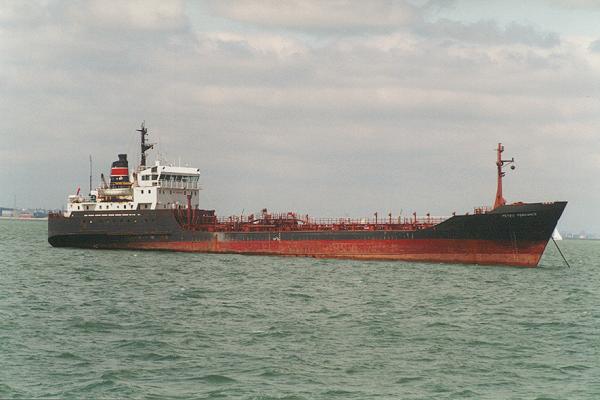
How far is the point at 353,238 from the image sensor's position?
46.1m

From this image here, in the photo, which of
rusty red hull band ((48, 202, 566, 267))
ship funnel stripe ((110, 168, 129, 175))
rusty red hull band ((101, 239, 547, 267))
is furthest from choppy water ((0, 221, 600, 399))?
ship funnel stripe ((110, 168, 129, 175))

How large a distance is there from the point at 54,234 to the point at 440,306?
37.6m

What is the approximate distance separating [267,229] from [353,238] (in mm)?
7285

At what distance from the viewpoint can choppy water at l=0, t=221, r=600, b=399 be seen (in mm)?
14797

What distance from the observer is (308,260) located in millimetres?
46562

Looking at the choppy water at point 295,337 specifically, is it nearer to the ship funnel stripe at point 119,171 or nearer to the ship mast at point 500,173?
the ship mast at point 500,173

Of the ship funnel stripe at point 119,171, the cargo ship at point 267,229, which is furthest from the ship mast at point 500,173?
the ship funnel stripe at point 119,171

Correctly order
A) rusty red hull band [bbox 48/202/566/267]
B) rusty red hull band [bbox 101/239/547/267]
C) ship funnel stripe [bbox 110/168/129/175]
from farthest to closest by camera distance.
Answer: ship funnel stripe [bbox 110/168/129/175] → rusty red hull band [bbox 101/239/547/267] → rusty red hull band [bbox 48/202/566/267]

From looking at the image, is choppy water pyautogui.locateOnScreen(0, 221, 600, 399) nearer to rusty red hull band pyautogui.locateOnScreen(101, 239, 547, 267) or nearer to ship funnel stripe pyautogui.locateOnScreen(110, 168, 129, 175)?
rusty red hull band pyautogui.locateOnScreen(101, 239, 547, 267)

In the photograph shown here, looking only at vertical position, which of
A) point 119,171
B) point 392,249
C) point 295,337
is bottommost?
point 295,337

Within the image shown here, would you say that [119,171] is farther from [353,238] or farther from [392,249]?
[392,249]

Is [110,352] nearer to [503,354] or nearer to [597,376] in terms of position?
[503,354]

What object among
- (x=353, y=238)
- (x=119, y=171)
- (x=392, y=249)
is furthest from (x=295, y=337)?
(x=119, y=171)

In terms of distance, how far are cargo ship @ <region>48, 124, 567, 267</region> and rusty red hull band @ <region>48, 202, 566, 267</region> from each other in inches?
2.3
